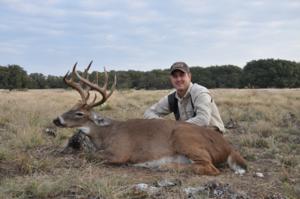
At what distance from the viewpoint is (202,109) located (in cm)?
750

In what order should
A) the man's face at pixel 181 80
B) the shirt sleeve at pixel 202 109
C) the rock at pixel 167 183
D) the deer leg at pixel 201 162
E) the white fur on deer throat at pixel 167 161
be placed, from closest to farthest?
the rock at pixel 167 183 → the deer leg at pixel 201 162 → the white fur on deer throat at pixel 167 161 → the shirt sleeve at pixel 202 109 → the man's face at pixel 181 80

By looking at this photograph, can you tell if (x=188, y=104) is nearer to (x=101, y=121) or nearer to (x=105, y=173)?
(x=101, y=121)

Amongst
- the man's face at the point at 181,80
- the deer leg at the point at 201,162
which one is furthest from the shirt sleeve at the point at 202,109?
the deer leg at the point at 201,162

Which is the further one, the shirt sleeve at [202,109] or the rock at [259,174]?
the shirt sleeve at [202,109]

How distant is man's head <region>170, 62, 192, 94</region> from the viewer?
785 centimetres

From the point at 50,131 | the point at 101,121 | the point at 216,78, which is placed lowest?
the point at 50,131

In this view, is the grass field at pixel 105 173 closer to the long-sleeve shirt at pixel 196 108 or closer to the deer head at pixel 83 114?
the deer head at pixel 83 114

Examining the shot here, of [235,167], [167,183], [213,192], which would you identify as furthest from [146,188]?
[235,167]

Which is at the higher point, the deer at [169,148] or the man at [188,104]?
the man at [188,104]

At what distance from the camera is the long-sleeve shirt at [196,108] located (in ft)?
24.6

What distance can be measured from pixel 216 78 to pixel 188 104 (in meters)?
42.1

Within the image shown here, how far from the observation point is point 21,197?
4562 mm

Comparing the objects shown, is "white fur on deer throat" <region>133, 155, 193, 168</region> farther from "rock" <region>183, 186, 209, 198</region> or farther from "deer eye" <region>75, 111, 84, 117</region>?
"deer eye" <region>75, 111, 84, 117</region>

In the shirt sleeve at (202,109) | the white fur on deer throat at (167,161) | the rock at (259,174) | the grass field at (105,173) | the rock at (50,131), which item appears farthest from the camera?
the rock at (50,131)
